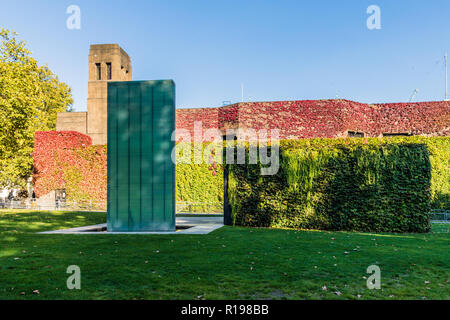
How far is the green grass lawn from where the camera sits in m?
4.98

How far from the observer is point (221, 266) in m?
A: 6.55

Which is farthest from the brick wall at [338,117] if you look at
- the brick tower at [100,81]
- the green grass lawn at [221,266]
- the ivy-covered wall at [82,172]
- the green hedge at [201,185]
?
the green grass lawn at [221,266]

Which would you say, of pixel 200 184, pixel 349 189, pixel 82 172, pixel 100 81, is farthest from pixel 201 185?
pixel 100 81

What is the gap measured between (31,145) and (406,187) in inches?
1197

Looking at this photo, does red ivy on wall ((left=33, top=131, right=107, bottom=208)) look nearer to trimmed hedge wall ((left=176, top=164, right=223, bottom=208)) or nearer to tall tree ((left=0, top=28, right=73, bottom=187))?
tall tree ((left=0, top=28, right=73, bottom=187))

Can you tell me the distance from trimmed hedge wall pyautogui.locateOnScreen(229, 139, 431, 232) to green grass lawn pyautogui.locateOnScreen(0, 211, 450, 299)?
2927 mm

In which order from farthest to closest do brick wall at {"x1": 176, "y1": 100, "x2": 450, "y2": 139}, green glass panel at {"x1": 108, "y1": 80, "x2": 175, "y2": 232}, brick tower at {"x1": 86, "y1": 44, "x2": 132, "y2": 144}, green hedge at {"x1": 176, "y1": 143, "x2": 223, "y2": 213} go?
brick tower at {"x1": 86, "y1": 44, "x2": 132, "y2": 144}, brick wall at {"x1": 176, "y1": 100, "x2": 450, "y2": 139}, green hedge at {"x1": 176, "y1": 143, "x2": 223, "y2": 213}, green glass panel at {"x1": 108, "y1": 80, "x2": 175, "y2": 232}

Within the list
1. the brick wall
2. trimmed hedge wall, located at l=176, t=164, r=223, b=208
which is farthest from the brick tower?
the brick wall

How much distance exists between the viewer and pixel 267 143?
14.4 meters

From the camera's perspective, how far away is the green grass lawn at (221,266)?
4.98m

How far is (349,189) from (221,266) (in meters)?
8.74

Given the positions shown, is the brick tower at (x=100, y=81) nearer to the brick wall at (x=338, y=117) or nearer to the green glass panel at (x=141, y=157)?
the brick wall at (x=338, y=117)
